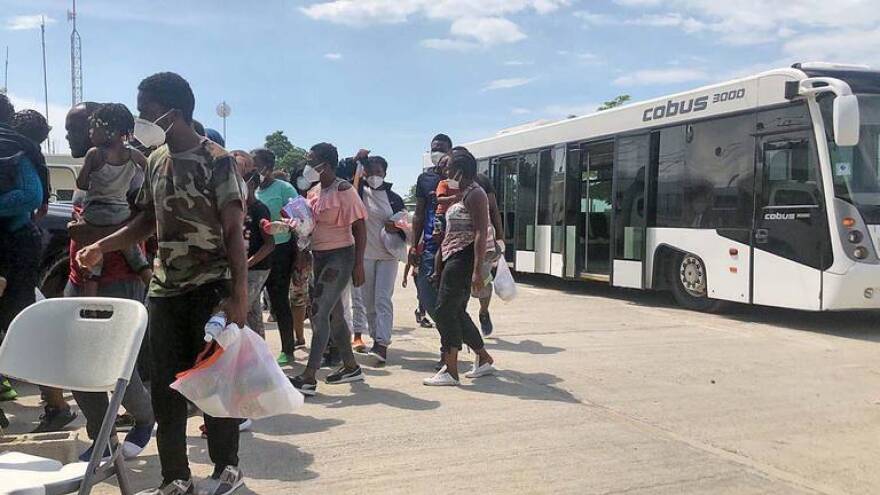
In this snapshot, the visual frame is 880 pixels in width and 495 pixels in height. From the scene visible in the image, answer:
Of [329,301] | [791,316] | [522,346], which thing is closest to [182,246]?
[329,301]

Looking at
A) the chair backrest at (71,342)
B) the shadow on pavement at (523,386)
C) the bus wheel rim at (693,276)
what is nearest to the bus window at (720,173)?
the bus wheel rim at (693,276)

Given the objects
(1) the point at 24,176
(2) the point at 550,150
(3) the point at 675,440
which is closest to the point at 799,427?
(3) the point at 675,440

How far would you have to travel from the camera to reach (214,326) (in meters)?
3.18

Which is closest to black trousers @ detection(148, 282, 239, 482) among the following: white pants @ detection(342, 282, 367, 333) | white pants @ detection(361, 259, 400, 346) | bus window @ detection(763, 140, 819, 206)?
white pants @ detection(361, 259, 400, 346)

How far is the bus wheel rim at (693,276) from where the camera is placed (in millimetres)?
10273

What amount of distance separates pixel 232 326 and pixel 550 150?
11282 mm

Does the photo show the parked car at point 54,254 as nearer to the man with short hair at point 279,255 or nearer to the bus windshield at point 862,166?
the man with short hair at point 279,255

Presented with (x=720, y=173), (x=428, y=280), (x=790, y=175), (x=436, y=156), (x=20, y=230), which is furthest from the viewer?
(x=720, y=173)

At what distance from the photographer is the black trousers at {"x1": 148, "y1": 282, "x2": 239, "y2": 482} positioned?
3.37 meters

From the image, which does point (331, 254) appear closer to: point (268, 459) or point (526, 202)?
point (268, 459)

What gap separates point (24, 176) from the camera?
177 inches

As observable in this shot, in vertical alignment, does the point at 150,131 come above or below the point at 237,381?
above

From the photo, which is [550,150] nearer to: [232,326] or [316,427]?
[316,427]

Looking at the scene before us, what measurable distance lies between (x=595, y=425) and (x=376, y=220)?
9.55ft
